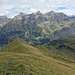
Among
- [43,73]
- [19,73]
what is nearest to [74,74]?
[43,73]

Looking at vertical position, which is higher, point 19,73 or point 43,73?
point 19,73

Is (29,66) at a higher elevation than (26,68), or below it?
below

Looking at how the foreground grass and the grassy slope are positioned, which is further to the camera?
the grassy slope

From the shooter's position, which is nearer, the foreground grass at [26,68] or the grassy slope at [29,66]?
the foreground grass at [26,68]

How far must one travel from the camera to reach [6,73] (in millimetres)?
38219

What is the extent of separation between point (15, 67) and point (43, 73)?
50.0ft

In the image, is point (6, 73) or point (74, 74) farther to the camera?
point (74, 74)

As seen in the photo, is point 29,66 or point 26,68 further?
point 29,66

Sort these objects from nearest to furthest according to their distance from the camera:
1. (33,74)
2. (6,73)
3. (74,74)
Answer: (6,73)
(33,74)
(74,74)

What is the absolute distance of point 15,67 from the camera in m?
44.7

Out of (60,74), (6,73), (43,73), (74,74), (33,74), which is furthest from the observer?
(74,74)

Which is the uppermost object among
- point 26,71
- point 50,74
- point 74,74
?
point 26,71

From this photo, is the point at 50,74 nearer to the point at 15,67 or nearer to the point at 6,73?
the point at 15,67

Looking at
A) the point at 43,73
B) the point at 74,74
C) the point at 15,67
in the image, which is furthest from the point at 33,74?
the point at 74,74
